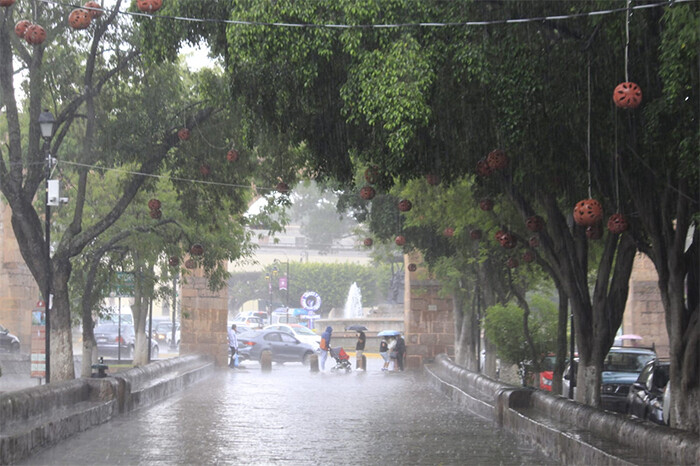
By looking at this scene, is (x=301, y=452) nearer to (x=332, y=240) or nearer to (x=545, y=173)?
(x=545, y=173)

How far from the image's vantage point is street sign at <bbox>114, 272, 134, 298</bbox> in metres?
26.4

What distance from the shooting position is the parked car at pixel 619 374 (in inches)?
788

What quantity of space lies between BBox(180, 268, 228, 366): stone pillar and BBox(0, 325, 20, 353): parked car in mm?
5735

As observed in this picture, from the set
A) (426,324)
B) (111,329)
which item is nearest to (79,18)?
(426,324)

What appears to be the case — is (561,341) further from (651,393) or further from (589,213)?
(589,213)

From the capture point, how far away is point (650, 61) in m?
11.8

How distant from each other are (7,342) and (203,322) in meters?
6.75

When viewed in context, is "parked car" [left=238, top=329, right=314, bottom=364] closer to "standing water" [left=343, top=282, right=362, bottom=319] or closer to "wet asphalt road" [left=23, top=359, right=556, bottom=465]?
"wet asphalt road" [left=23, top=359, right=556, bottom=465]

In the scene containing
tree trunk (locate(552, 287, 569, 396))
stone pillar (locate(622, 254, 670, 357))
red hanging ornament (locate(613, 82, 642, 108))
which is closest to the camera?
red hanging ornament (locate(613, 82, 642, 108))

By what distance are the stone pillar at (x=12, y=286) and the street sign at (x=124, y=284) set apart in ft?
48.2

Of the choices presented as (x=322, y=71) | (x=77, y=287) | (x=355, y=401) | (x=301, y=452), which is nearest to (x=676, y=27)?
(x=322, y=71)

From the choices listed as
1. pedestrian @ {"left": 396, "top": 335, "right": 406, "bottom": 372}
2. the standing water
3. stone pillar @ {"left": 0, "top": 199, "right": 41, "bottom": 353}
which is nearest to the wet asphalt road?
pedestrian @ {"left": 396, "top": 335, "right": 406, "bottom": 372}

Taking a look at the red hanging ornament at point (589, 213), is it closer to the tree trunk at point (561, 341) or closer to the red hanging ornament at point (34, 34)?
Answer: the red hanging ornament at point (34, 34)

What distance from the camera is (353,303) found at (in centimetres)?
8900
